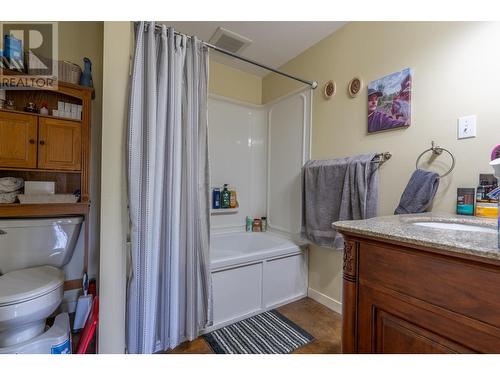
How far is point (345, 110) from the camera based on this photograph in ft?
6.04

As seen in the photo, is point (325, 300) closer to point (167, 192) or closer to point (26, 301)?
point (167, 192)

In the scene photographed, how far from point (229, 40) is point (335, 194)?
5.49 ft

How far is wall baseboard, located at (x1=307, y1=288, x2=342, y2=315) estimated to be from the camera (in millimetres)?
1894

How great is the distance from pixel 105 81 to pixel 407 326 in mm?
1591

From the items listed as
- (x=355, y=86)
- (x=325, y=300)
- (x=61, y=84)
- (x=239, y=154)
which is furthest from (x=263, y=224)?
(x=61, y=84)

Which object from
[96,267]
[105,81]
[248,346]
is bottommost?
[248,346]

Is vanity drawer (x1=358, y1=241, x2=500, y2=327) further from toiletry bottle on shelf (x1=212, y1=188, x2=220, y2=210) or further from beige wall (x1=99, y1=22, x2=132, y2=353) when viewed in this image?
toiletry bottle on shelf (x1=212, y1=188, x2=220, y2=210)

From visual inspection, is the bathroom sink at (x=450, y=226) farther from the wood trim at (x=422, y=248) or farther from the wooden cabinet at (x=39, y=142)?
the wooden cabinet at (x=39, y=142)

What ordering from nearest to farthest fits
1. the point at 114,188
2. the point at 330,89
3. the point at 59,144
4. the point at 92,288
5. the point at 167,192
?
the point at 114,188
the point at 167,192
the point at 59,144
the point at 92,288
the point at 330,89

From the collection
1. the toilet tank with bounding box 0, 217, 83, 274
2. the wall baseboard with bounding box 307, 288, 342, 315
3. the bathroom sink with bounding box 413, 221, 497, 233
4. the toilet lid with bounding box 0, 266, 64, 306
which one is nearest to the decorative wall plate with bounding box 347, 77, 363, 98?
the bathroom sink with bounding box 413, 221, 497, 233

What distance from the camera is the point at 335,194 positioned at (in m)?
1.82

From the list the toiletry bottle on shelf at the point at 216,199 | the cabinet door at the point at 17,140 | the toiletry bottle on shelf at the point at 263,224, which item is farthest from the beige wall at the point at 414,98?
the cabinet door at the point at 17,140
